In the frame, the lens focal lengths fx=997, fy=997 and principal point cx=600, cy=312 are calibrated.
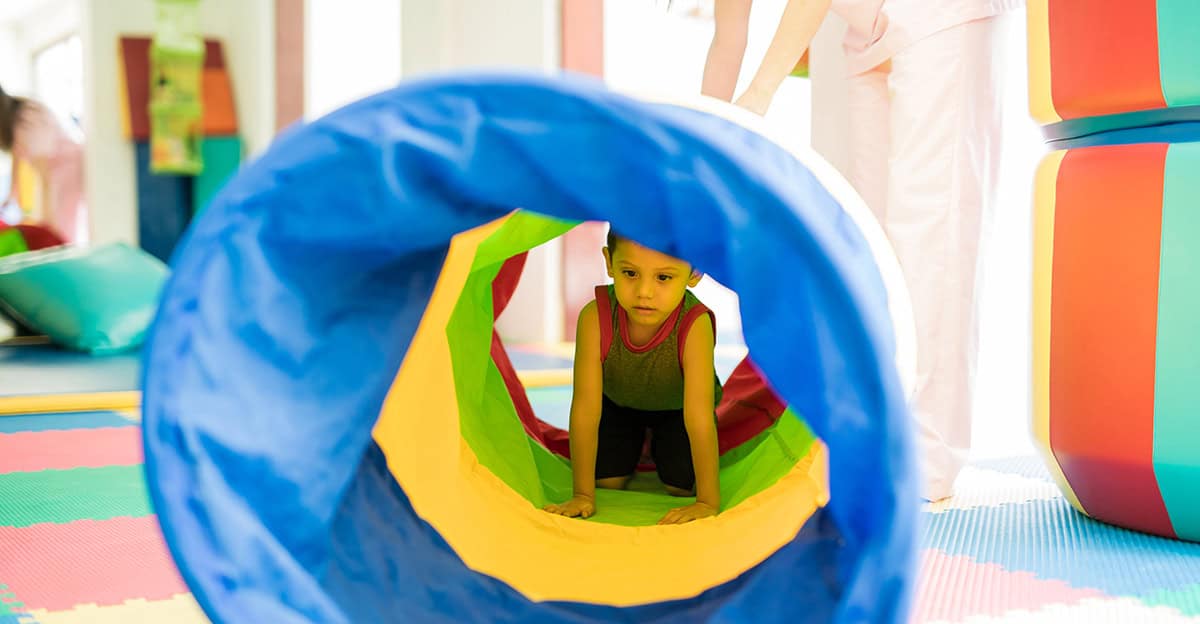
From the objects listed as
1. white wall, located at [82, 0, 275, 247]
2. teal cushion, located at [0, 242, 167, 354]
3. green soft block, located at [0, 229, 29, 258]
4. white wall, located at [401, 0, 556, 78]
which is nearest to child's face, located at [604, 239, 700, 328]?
teal cushion, located at [0, 242, 167, 354]

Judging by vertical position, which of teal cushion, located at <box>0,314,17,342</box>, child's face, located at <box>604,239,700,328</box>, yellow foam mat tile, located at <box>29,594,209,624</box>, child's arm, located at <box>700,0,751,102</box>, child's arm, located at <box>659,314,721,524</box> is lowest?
teal cushion, located at <box>0,314,17,342</box>

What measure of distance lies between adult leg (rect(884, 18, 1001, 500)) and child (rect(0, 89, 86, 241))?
506 cm

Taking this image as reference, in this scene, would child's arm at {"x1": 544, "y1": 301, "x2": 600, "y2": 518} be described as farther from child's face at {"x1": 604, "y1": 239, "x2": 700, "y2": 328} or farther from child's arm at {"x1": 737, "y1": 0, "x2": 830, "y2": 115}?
child's arm at {"x1": 737, "y1": 0, "x2": 830, "y2": 115}

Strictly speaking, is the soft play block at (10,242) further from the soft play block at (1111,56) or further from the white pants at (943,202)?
the soft play block at (1111,56)

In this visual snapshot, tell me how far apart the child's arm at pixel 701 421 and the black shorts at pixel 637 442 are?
19cm

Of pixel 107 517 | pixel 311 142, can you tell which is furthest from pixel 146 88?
pixel 311 142

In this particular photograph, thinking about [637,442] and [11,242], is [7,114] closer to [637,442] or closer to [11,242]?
[11,242]

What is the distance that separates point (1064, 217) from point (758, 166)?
1049 millimetres

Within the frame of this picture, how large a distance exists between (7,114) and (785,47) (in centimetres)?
504

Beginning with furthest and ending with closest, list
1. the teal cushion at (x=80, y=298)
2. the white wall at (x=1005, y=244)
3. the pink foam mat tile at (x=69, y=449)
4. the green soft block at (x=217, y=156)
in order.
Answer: the green soft block at (x=217, y=156) → the teal cushion at (x=80, y=298) → the white wall at (x=1005, y=244) → the pink foam mat tile at (x=69, y=449)

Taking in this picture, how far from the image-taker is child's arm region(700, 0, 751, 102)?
1703 millimetres

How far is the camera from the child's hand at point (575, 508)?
139 cm

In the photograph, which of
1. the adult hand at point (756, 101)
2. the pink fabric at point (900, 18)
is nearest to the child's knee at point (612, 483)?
the adult hand at point (756, 101)

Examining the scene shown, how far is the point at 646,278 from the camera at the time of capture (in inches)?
56.7
